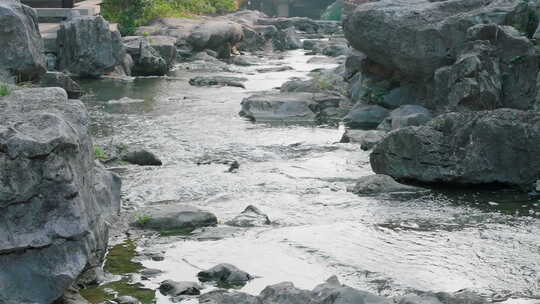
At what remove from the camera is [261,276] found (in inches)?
358

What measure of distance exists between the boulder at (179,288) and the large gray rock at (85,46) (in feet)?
54.2

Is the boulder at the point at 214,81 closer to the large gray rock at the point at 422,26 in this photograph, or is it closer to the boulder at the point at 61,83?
the boulder at the point at 61,83

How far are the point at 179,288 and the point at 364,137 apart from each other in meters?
8.38

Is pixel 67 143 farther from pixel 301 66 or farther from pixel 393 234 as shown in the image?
pixel 301 66

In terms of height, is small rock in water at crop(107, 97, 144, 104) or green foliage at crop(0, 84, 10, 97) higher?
green foliage at crop(0, 84, 10, 97)

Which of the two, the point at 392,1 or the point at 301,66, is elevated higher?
the point at 392,1

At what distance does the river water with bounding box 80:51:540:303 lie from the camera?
9266mm

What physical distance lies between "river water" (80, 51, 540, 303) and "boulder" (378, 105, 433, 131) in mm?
1031

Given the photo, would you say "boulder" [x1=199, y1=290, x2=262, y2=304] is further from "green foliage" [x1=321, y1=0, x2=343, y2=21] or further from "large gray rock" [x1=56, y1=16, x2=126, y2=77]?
"green foliage" [x1=321, y1=0, x2=343, y2=21]

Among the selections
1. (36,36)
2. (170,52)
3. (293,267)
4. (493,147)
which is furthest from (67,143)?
(170,52)

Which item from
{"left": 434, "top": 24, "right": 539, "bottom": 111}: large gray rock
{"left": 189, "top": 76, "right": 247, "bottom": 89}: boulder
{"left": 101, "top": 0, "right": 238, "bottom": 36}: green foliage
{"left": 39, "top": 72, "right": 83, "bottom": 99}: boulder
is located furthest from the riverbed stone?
{"left": 101, "top": 0, "right": 238, "bottom": 36}: green foliage

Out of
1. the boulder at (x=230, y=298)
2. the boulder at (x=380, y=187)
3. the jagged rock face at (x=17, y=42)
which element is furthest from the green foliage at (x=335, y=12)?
the boulder at (x=230, y=298)

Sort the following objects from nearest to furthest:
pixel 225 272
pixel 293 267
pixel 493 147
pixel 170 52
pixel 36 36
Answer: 1. pixel 225 272
2. pixel 293 267
3. pixel 493 147
4. pixel 36 36
5. pixel 170 52

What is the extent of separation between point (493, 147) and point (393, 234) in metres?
2.76
